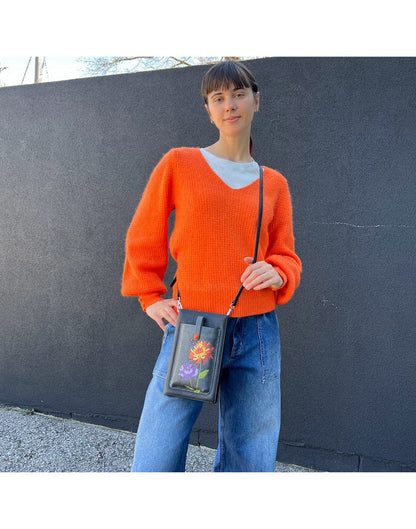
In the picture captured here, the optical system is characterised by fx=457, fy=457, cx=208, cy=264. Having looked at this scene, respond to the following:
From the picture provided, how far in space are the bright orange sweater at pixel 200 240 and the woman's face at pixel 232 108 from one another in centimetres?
12

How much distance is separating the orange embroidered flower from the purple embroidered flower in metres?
0.02

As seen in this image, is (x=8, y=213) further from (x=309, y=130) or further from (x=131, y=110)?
(x=309, y=130)

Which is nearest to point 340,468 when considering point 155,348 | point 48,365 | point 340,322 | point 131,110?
point 340,322

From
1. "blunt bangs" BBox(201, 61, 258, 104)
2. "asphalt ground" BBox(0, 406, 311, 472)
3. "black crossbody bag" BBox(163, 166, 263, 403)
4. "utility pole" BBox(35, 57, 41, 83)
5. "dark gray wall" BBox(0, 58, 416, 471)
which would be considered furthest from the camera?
"utility pole" BBox(35, 57, 41, 83)

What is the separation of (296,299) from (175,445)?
4.30 feet

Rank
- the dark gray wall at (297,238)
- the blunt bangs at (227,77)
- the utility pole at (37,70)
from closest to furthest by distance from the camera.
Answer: the blunt bangs at (227,77)
the dark gray wall at (297,238)
the utility pole at (37,70)

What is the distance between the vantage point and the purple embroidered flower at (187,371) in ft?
3.82

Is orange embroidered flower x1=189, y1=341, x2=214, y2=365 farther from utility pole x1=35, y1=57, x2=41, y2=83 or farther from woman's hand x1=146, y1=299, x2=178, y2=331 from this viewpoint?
utility pole x1=35, y1=57, x2=41, y2=83

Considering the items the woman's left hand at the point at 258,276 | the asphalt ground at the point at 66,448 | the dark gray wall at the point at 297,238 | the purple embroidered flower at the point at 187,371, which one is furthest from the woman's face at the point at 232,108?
the asphalt ground at the point at 66,448

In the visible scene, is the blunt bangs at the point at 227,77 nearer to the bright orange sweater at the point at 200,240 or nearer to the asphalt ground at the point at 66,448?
the bright orange sweater at the point at 200,240

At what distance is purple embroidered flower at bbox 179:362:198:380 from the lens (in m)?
1.16

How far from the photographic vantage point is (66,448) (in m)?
2.55

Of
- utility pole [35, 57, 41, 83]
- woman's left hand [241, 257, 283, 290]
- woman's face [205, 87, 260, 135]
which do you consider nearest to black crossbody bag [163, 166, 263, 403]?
woman's left hand [241, 257, 283, 290]

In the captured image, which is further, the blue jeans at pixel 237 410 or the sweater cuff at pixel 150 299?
the sweater cuff at pixel 150 299
